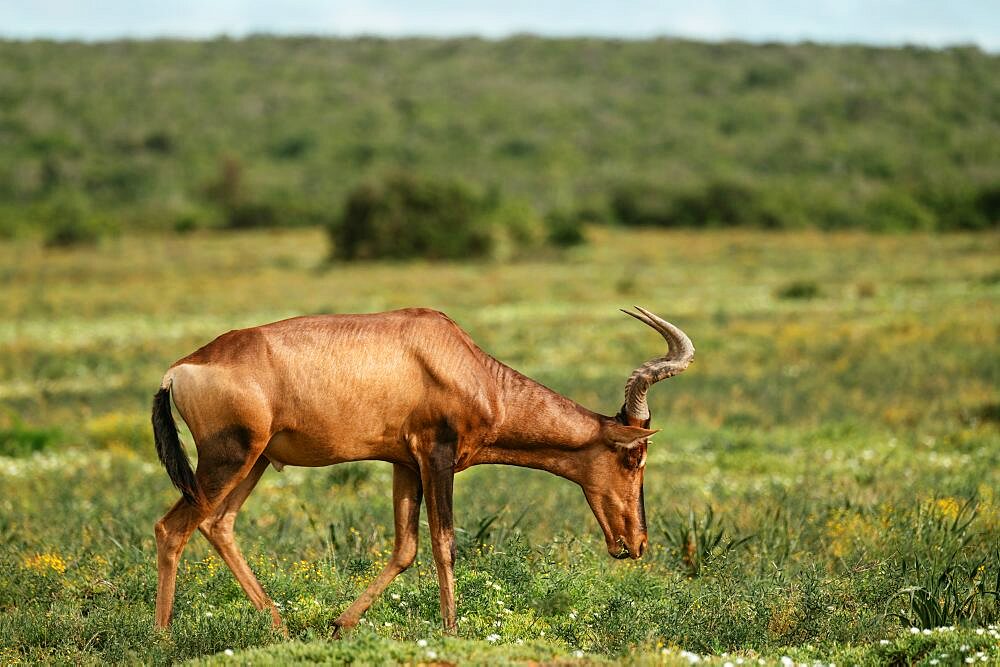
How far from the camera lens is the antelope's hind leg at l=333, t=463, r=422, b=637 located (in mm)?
6809

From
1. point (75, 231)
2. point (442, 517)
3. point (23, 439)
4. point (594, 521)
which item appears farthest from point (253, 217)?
point (442, 517)

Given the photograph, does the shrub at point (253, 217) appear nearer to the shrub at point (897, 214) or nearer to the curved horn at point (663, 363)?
the shrub at point (897, 214)

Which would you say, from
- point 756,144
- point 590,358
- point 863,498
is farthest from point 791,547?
point 756,144

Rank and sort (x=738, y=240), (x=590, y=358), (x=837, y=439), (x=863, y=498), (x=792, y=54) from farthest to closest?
→ (x=792, y=54), (x=738, y=240), (x=590, y=358), (x=837, y=439), (x=863, y=498)

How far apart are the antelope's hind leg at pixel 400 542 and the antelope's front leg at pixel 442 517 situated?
17 centimetres

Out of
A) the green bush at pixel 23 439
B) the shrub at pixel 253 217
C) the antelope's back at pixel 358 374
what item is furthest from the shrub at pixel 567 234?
the antelope's back at pixel 358 374

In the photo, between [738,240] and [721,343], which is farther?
[738,240]

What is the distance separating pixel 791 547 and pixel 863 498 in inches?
69.0

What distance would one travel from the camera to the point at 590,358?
835 inches

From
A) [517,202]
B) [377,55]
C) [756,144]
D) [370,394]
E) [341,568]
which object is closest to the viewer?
[370,394]

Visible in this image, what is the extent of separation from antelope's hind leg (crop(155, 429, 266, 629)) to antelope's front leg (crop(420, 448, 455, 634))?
0.89 m

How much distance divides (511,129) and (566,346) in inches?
2892

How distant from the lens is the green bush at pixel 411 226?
43656mm

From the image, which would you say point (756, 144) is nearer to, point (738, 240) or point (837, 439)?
point (738, 240)
